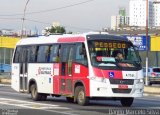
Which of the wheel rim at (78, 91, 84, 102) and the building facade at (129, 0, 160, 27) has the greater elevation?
the building facade at (129, 0, 160, 27)

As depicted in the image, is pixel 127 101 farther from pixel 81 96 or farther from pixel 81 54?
pixel 81 54

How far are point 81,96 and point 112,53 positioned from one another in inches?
83.6

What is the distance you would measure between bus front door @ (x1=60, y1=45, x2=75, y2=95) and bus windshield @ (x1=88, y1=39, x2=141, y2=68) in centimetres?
136

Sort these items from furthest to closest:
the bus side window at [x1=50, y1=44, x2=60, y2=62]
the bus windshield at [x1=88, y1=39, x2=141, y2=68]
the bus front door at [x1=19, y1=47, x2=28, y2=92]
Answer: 1. the bus front door at [x1=19, y1=47, x2=28, y2=92]
2. the bus side window at [x1=50, y1=44, x2=60, y2=62]
3. the bus windshield at [x1=88, y1=39, x2=141, y2=68]

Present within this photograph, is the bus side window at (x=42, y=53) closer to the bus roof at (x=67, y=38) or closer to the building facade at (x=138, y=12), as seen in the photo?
the bus roof at (x=67, y=38)

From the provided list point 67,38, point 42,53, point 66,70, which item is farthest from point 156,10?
point 66,70

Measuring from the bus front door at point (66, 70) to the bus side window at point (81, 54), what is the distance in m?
0.40

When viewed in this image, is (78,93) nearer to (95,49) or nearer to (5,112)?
(95,49)

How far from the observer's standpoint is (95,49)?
66.9 feet

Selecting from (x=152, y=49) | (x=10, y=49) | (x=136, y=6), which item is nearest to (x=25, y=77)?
(x=152, y=49)

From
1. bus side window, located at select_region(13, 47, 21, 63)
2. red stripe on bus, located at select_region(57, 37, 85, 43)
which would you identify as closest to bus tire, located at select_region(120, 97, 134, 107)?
red stripe on bus, located at select_region(57, 37, 85, 43)

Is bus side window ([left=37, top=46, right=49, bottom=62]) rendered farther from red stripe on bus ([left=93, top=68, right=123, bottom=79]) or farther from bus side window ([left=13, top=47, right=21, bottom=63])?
red stripe on bus ([left=93, top=68, right=123, bottom=79])

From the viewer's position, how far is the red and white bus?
19.9m

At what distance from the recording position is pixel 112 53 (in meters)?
20.4
